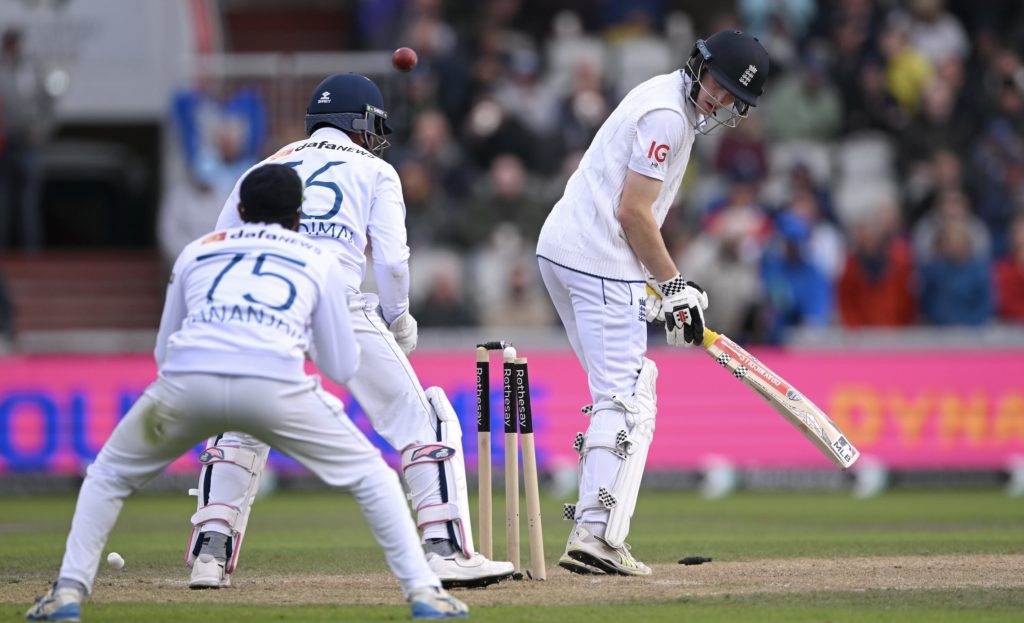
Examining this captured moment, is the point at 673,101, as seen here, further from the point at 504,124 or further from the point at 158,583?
the point at 504,124

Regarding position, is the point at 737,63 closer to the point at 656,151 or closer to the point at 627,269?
the point at 656,151

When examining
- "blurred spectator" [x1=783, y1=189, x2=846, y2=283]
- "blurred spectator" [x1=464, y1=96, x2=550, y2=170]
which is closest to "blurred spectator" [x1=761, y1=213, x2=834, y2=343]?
"blurred spectator" [x1=783, y1=189, x2=846, y2=283]

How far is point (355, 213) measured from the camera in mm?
8000

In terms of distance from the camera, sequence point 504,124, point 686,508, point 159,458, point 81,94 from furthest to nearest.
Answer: point 81,94, point 504,124, point 686,508, point 159,458

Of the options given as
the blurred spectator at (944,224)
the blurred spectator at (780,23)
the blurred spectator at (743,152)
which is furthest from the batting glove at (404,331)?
the blurred spectator at (780,23)

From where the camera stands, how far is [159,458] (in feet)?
22.4

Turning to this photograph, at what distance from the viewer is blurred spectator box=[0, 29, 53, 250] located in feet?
61.0

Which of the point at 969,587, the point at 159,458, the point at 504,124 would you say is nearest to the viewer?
the point at 159,458

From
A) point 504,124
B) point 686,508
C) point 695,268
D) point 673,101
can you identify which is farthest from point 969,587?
point 504,124

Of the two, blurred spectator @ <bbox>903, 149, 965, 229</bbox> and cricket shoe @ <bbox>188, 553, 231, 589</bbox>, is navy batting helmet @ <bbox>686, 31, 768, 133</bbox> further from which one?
blurred spectator @ <bbox>903, 149, 965, 229</bbox>

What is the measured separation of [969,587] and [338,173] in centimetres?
356

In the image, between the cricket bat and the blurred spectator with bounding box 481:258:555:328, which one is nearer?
the cricket bat

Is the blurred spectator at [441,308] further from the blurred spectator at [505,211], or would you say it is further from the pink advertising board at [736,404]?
the blurred spectator at [505,211]

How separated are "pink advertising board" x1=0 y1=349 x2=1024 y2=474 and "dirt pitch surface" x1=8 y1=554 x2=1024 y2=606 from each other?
674cm
